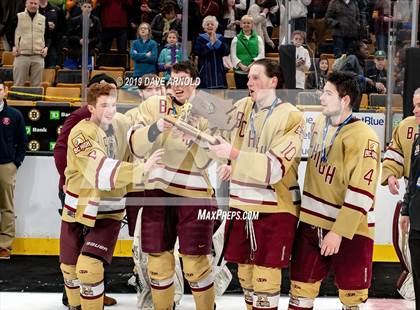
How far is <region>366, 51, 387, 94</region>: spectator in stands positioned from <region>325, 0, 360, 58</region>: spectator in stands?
0.21 meters

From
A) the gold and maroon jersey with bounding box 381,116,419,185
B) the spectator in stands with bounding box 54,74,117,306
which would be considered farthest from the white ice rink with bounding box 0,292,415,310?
the gold and maroon jersey with bounding box 381,116,419,185

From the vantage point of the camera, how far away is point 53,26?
29.8 feet

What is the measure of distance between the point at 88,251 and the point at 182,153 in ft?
2.37

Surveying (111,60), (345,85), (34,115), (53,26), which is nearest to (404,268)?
(345,85)

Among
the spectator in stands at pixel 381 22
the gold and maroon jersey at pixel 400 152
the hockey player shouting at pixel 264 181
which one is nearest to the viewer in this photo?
the hockey player shouting at pixel 264 181

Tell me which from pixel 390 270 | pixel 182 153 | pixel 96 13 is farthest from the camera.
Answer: pixel 96 13

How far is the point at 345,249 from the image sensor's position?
5.55 metres

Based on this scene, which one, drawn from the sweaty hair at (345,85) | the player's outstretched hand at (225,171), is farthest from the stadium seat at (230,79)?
the sweaty hair at (345,85)

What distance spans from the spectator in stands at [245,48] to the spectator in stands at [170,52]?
38 centimetres

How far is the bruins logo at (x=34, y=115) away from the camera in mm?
8219

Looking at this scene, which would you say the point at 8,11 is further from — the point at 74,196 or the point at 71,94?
the point at 74,196

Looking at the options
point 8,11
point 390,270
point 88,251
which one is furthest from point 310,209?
point 8,11

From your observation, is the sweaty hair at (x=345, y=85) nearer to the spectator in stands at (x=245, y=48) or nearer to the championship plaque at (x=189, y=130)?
the championship plaque at (x=189, y=130)

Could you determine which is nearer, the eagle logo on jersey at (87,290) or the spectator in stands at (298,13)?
the eagle logo on jersey at (87,290)
